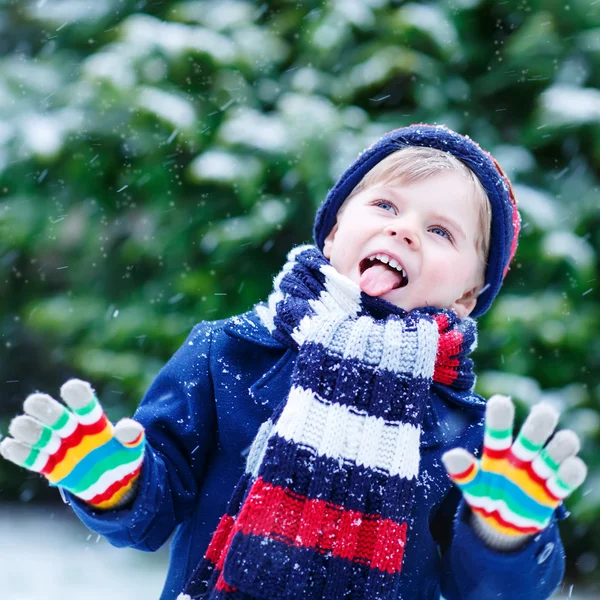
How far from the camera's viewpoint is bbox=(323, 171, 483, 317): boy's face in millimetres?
1301

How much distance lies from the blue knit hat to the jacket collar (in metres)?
0.36

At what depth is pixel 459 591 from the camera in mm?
1237

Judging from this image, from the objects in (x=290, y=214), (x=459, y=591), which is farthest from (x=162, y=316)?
(x=459, y=591)

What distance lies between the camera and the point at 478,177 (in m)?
1.47

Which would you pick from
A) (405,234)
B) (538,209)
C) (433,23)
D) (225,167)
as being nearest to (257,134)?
(225,167)

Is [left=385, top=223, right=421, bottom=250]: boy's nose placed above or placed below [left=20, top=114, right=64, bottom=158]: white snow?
above

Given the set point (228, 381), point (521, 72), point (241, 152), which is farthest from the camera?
point (521, 72)

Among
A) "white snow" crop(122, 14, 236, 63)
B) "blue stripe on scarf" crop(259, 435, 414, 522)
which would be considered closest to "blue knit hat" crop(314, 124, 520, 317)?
"blue stripe on scarf" crop(259, 435, 414, 522)

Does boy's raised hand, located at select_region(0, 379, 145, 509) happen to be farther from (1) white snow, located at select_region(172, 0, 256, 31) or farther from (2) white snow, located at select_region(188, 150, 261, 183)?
(1) white snow, located at select_region(172, 0, 256, 31)

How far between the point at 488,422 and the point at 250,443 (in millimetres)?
449

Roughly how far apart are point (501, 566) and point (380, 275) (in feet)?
1.71

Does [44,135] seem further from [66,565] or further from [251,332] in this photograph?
[251,332]

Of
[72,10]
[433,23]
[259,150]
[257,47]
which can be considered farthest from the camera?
[72,10]

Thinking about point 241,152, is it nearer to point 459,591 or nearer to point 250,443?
point 250,443
